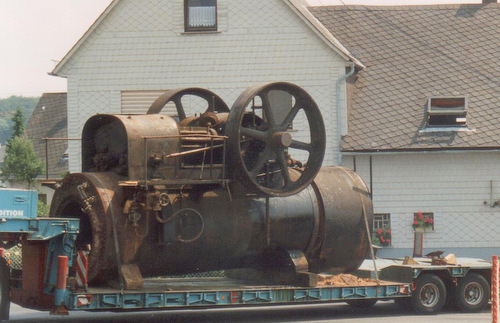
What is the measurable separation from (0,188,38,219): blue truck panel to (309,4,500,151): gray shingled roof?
54.0 ft

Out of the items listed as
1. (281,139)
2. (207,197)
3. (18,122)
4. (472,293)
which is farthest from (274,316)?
(18,122)

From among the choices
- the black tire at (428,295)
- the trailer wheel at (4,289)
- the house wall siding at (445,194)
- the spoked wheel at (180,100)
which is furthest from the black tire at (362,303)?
the house wall siding at (445,194)

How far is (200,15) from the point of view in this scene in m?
33.7

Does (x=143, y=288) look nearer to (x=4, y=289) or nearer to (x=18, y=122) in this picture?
(x=4, y=289)

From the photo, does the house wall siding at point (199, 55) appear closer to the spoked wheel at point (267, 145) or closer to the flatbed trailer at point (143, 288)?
the flatbed trailer at point (143, 288)

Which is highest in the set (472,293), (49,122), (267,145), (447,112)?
(49,122)

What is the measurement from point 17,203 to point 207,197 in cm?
342

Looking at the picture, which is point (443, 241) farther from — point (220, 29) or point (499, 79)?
point (220, 29)

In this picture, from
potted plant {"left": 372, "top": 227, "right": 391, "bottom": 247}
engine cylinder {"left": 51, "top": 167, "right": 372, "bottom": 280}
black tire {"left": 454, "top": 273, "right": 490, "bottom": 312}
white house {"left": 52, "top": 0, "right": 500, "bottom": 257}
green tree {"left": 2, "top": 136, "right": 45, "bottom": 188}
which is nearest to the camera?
engine cylinder {"left": 51, "top": 167, "right": 372, "bottom": 280}

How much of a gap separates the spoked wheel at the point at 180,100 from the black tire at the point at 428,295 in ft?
16.6

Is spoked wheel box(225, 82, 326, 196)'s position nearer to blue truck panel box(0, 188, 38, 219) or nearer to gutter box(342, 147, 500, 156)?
blue truck panel box(0, 188, 38, 219)

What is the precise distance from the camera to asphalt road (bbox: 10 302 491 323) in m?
20.0

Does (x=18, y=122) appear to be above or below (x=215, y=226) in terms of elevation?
above

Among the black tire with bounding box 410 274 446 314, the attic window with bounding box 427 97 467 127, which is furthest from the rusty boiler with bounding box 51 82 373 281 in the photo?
the attic window with bounding box 427 97 467 127
